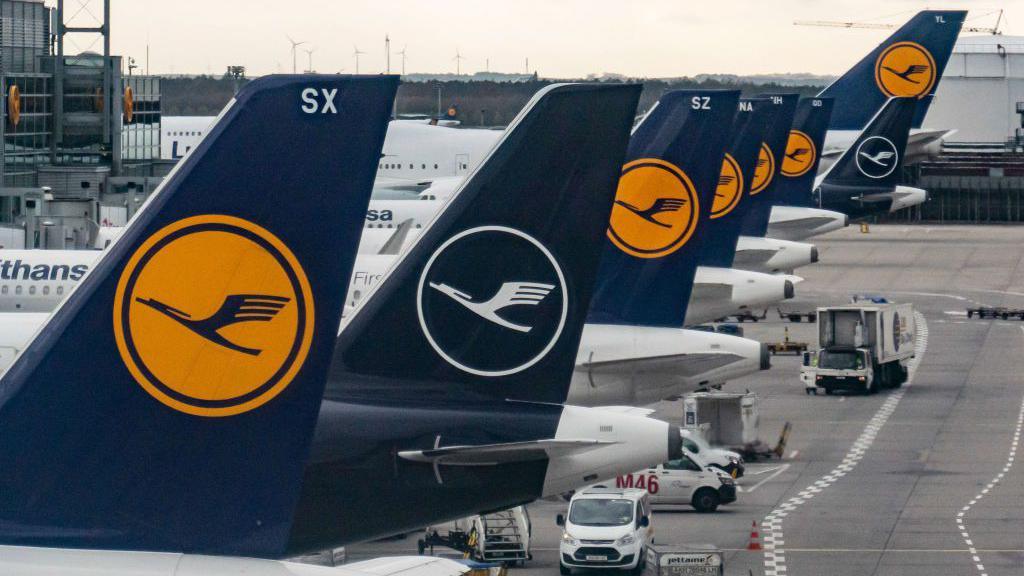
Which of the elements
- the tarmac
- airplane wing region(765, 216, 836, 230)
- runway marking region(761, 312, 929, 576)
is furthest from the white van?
airplane wing region(765, 216, 836, 230)

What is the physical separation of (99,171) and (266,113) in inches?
2641

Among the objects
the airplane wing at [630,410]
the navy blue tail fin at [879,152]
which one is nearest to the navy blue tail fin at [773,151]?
the airplane wing at [630,410]

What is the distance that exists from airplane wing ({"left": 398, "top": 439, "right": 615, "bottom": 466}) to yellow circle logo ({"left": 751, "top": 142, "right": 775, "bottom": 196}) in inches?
1622

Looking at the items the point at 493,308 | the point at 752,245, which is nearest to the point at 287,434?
the point at 493,308

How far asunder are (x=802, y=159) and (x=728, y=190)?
33.8 metres

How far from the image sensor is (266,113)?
10.8 m

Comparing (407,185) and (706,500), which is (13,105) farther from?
(706,500)

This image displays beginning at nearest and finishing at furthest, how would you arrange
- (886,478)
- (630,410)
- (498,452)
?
(498,452) < (630,410) < (886,478)

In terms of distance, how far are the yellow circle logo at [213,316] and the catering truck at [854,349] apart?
158 feet

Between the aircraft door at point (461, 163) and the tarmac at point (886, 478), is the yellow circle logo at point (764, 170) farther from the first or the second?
the aircraft door at point (461, 163)

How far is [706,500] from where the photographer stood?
3794cm

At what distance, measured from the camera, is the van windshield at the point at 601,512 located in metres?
32.0

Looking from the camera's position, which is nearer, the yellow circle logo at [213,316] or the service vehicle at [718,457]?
the yellow circle logo at [213,316]

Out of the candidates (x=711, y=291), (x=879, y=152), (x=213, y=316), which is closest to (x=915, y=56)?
(x=879, y=152)
